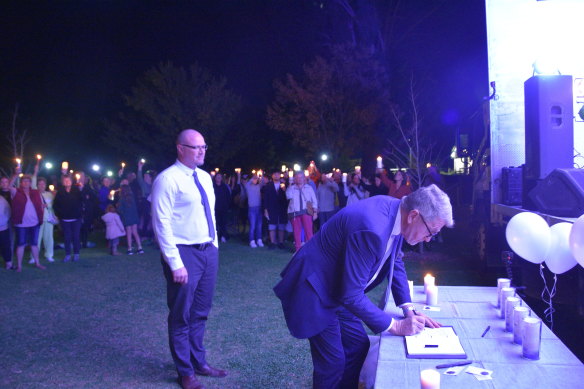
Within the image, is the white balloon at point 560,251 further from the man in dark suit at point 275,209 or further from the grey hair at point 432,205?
the man in dark suit at point 275,209

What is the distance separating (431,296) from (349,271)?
109 cm

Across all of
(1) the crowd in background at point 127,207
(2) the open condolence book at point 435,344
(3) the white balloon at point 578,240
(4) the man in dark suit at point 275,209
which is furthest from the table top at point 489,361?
(4) the man in dark suit at point 275,209

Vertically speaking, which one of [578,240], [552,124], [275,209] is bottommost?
[275,209]

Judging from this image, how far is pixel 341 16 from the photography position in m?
18.8

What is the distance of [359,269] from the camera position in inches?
96.5

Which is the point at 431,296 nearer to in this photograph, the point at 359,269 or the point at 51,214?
the point at 359,269

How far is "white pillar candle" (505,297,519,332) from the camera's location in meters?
2.72

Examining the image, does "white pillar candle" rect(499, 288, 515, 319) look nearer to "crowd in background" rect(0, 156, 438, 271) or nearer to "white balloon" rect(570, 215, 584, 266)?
→ "white balloon" rect(570, 215, 584, 266)

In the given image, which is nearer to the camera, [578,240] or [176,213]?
[578,240]

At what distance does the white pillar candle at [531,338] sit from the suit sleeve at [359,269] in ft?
2.41

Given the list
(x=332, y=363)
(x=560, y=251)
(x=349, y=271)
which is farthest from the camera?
(x=560, y=251)

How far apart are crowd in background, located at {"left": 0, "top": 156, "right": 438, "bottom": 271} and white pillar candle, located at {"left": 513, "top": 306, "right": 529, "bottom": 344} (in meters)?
7.46

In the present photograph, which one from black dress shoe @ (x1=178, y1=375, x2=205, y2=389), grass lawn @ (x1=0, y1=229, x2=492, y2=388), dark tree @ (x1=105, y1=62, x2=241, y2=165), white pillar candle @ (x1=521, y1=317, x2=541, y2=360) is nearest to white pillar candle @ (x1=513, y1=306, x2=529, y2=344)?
white pillar candle @ (x1=521, y1=317, x2=541, y2=360)

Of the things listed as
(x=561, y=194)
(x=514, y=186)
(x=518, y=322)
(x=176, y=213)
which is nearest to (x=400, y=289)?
(x=518, y=322)
